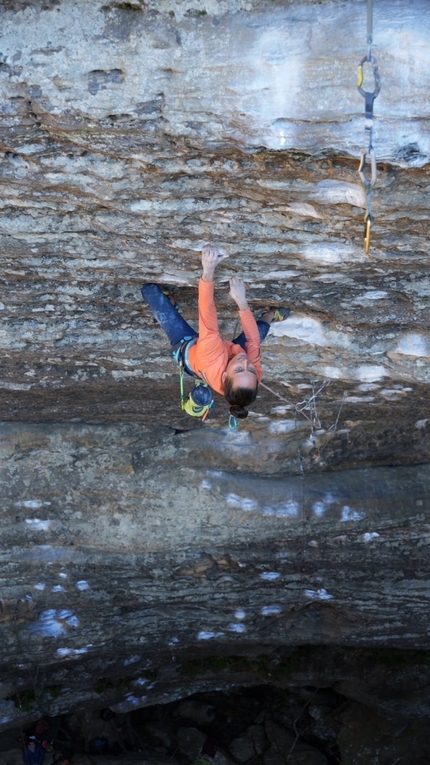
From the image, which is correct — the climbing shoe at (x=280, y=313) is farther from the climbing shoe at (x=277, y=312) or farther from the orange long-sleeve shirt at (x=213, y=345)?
the orange long-sleeve shirt at (x=213, y=345)

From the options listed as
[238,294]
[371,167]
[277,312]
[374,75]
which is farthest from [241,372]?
[374,75]

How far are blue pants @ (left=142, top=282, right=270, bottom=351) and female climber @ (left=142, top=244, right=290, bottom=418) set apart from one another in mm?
10

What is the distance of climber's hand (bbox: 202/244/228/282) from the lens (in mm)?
3666

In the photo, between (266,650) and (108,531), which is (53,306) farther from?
(266,650)

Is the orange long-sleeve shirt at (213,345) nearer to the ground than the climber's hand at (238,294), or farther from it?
nearer to the ground

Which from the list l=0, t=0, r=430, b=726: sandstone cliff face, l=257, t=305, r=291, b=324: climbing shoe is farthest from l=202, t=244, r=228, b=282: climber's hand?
l=257, t=305, r=291, b=324: climbing shoe

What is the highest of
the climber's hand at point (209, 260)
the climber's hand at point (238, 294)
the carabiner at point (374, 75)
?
the carabiner at point (374, 75)

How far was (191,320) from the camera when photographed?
478 centimetres

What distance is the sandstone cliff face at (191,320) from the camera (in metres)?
2.97

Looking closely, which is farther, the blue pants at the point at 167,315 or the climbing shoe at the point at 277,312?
the climbing shoe at the point at 277,312

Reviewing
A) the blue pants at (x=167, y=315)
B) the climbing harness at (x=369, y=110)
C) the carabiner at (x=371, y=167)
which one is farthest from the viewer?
the blue pants at (x=167, y=315)

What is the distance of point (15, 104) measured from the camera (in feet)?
10.3

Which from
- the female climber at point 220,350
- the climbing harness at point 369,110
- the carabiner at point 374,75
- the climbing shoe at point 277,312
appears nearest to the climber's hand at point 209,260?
the female climber at point 220,350

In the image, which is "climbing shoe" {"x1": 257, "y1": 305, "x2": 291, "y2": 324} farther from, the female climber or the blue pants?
the female climber
